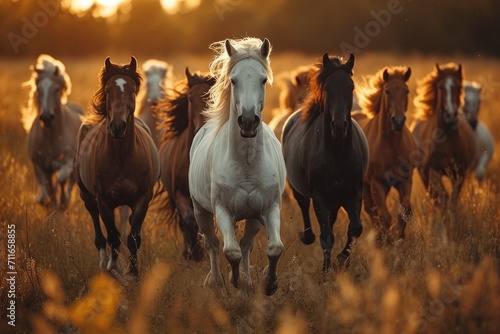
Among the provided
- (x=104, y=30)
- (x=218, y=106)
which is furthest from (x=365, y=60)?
(x=218, y=106)

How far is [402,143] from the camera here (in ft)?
29.1

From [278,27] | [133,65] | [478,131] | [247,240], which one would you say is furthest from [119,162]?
[278,27]

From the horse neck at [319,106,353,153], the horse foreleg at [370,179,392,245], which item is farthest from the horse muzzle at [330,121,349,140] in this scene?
the horse foreleg at [370,179,392,245]

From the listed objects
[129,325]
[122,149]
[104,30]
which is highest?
[104,30]

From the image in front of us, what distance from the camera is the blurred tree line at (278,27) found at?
108 feet

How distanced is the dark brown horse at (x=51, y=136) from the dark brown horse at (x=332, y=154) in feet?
15.0

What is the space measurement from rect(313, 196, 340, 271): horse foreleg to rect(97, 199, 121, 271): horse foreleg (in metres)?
2.03

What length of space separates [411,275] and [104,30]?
3933 centimetres

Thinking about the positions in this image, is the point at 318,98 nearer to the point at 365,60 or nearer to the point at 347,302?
the point at 347,302

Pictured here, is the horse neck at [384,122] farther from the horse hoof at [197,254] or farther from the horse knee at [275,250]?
the horse knee at [275,250]

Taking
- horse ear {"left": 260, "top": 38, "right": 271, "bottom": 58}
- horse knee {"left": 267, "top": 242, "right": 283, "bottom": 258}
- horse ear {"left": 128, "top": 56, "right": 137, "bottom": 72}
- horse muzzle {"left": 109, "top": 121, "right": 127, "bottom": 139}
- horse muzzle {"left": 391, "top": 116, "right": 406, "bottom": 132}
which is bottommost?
horse knee {"left": 267, "top": 242, "right": 283, "bottom": 258}

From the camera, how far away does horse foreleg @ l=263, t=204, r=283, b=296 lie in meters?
6.11

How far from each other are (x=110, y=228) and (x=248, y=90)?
8.77 feet

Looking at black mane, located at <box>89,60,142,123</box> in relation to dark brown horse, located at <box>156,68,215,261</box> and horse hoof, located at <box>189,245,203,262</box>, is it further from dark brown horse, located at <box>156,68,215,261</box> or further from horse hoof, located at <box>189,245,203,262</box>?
horse hoof, located at <box>189,245,203,262</box>
